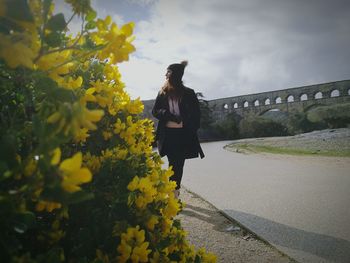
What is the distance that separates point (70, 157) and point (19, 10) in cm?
75

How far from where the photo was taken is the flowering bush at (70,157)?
586 mm

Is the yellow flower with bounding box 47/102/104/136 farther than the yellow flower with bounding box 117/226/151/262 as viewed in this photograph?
No

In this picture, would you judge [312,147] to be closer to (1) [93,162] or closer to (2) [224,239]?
(2) [224,239]

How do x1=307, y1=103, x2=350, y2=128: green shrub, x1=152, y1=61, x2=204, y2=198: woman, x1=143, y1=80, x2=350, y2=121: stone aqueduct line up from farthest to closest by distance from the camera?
x1=143, y1=80, x2=350, y2=121: stone aqueduct
x1=307, y1=103, x2=350, y2=128: green shrub
x1=152, y1=61, x2=204, y2=198: woman

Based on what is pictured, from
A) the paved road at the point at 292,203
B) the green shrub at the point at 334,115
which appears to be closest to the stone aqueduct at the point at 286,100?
the green shrub at the point at 334,115

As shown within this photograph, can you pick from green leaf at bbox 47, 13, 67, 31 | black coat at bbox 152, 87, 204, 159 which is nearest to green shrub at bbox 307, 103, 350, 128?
black coat at bbox 152, 87, 204, 159

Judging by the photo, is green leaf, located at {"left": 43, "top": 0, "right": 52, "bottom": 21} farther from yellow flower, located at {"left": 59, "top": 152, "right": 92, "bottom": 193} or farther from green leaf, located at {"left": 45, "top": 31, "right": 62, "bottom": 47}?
yellow flower, located at {"left": 59, "top": 152, "right": 92, "bottom": 193}

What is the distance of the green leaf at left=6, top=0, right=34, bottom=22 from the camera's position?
63 cm

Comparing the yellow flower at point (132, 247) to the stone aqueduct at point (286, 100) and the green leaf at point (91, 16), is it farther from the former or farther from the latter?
the stone aqueduct at point (286, 100)

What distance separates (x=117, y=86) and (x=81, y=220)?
0.81 m

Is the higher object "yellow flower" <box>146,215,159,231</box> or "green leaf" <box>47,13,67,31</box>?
"green leaf" <box>47,13,67,31</box>

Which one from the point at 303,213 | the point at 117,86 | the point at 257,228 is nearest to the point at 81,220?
the point at 117,86

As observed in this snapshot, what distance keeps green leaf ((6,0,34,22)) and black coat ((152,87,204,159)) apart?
296cm

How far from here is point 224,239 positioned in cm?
236
